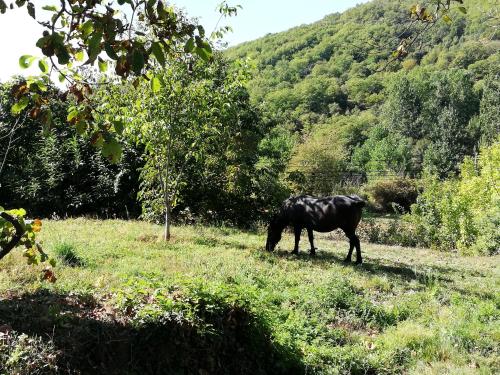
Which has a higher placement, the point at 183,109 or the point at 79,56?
the point at 183,109

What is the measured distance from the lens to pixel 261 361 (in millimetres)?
5562

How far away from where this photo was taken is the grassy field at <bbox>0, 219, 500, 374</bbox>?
183 inches

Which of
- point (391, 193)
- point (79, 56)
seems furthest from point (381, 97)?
point (79, 56)

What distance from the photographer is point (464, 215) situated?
65.0ft

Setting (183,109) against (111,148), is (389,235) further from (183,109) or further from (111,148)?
(111,148)

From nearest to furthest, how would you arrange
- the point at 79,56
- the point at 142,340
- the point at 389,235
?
the point at 79,56
the point at 142,340
the point at 389,235

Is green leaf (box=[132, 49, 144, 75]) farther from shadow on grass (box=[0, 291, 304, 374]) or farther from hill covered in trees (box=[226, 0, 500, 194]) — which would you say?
hill covered in trees (box=[226, 0, 500, 194])

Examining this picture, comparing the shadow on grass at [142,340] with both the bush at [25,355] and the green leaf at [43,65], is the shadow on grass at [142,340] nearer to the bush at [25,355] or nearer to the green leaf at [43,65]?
the bush at [25,355]

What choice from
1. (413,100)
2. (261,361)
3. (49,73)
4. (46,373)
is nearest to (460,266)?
(261,361)

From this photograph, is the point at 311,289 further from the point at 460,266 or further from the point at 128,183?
the point at 128,183

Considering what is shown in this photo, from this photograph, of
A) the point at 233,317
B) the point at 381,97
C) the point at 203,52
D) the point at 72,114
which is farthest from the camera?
the point at 381,97

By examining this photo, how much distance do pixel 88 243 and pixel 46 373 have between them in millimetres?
7019

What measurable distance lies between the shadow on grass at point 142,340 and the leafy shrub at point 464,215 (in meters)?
14.9

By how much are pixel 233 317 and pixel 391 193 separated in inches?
1521
